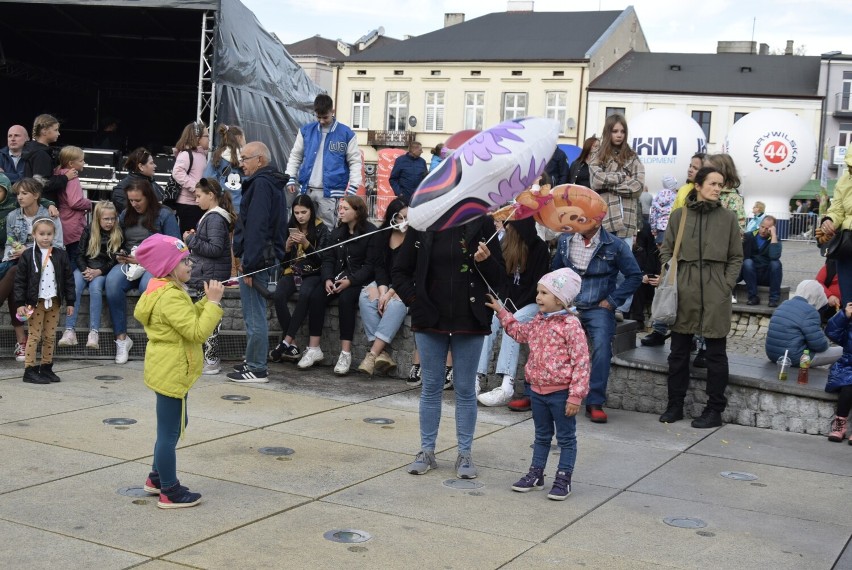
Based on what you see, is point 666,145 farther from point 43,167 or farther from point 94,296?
point 94,296

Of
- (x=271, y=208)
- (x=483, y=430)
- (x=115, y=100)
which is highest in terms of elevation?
(x=115, y=100)

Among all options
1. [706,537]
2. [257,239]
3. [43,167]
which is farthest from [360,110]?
[706,537]

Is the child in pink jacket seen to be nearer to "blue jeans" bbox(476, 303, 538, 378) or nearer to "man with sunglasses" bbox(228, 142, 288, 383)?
"blue jeans" bbox(476, 303, 538, 378)

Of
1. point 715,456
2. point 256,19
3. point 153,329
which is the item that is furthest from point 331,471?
point 256,19

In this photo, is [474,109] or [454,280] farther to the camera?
[474,109]

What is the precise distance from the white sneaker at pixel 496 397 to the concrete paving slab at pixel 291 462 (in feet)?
6.23

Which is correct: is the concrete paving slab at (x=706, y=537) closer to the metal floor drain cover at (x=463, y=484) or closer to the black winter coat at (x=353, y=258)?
the metal floor drain cover at (x=463, y=484)

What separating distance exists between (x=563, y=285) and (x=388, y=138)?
2096 inches

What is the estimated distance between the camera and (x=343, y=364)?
9.67m

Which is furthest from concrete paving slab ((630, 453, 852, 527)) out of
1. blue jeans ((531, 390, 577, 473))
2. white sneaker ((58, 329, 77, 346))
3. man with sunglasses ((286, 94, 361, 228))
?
white sneaker ((58, 329, 77, 346))

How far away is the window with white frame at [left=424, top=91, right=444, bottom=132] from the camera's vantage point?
57625 mm

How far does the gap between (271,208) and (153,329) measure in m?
3.40

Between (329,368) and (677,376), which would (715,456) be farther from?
(329,368)

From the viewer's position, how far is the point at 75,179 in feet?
34.5
